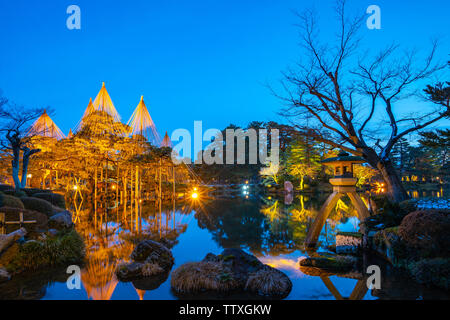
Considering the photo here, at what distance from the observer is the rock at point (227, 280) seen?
5.62 m

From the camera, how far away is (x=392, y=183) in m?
10.2

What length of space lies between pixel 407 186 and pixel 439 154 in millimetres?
12828

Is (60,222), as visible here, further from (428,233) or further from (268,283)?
(428,233)

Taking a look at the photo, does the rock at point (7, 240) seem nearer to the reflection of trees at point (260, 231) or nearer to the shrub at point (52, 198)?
the reflection of trees at point (260, 231)

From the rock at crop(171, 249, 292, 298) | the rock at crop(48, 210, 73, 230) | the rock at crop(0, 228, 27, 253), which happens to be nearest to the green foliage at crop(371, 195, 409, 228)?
the rock at crop(171, 249, 292, 298)

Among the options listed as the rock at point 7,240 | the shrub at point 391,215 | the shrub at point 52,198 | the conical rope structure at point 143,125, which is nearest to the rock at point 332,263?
the shrub at point 391,215

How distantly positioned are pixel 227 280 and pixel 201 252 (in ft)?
10.9

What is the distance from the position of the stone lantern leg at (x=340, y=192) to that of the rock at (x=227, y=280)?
3.33 meters

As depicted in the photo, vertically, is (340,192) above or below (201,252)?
above

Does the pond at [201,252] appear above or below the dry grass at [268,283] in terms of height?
below

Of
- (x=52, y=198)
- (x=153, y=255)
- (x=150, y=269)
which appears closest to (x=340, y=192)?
(x=153, y=255)

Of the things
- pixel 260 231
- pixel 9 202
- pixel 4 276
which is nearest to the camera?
pixel 4 276

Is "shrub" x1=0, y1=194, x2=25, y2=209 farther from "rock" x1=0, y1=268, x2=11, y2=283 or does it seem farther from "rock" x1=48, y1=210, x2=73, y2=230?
"rock" x1=0, y1=268, x2=11, y2=283

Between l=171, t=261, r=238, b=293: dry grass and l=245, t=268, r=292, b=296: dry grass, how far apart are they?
398mm
